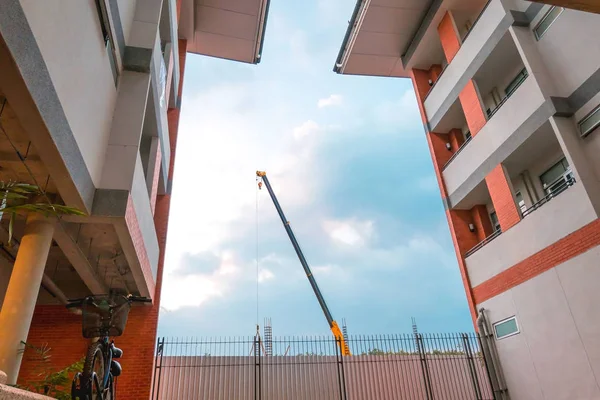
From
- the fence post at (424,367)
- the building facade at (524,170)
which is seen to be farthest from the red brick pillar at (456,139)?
the fence post at (424,367)

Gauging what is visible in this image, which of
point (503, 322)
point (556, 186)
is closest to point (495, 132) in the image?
point (556, 186)

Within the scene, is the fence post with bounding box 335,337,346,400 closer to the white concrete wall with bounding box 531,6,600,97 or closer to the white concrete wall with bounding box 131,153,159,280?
the white concrete wall with bounding box 131,153,159,280

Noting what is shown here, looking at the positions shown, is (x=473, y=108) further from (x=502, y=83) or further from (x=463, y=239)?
(x=463, y=239)

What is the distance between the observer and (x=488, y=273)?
1241cm

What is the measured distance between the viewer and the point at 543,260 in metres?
10.3

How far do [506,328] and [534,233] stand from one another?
2828mm

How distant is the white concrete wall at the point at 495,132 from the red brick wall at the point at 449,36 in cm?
362

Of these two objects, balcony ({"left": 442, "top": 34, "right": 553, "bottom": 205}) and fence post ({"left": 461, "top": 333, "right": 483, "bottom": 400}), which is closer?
balcony ({"left": 442, "top": 34, "right": 553, "bottom": 205})

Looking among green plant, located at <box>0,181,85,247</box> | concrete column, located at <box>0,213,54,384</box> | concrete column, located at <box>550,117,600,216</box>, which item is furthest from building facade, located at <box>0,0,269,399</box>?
concrete column, located at <box>550,117,600,216</box>

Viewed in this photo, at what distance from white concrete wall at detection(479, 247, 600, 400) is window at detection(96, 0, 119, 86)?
9.96 m

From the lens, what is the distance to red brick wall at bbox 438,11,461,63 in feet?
48.5

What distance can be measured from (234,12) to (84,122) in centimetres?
1253

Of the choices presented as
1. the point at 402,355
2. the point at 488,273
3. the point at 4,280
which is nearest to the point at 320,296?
the point at 402,355

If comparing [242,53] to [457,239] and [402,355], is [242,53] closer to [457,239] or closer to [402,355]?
[457,239]
